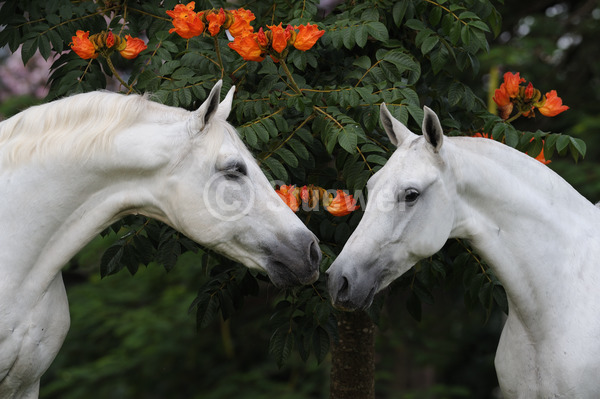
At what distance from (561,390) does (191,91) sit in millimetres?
2082

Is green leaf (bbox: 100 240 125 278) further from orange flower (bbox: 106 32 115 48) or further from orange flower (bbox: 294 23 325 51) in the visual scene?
orange flower (bbox: 294 23 325 51)

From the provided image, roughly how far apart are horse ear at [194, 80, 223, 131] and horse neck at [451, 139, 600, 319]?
0.99 meters

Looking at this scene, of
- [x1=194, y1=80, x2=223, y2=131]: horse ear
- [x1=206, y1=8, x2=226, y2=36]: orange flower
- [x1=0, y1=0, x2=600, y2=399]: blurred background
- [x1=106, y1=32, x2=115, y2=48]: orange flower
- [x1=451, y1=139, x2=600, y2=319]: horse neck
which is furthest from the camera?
[x1=0, y1=0, x2=600, y2=399]: blurred background

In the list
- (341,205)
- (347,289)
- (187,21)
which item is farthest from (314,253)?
(187,21)

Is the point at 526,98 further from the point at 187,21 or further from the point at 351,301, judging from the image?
the point at 187,21

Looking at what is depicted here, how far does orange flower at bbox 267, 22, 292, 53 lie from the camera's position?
2.83 meters

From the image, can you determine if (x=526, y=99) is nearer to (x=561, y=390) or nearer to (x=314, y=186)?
(x=314, y=186)

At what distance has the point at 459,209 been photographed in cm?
273

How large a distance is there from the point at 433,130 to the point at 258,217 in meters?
0.78

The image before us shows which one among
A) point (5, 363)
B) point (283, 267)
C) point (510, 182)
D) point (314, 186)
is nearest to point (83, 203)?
point (5, 363)

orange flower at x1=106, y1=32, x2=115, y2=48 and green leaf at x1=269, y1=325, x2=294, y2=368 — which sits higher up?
orange flower at x1=106, y1=32, x2=115, y2=48

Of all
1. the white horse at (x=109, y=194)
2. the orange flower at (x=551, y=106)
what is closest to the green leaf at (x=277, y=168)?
the white horse at (x=109, y=194)

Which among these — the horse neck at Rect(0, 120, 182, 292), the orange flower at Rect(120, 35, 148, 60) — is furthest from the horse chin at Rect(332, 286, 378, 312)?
the orange flower at Rect(120, 35, 148, 60)

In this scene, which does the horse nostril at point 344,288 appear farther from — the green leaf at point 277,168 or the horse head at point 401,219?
the green leaf at point 277,168
